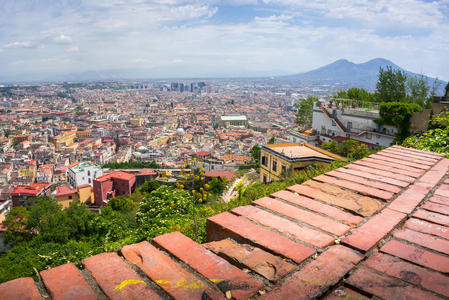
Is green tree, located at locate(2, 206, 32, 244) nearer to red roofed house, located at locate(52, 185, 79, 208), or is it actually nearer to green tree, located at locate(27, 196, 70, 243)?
green tree, located at locate(27, 196, 70, 243)

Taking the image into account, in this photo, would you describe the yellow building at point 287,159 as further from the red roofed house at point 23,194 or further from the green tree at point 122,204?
the red roofed house at point 23,194

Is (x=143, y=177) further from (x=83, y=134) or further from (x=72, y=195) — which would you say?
(x=83, y=134)

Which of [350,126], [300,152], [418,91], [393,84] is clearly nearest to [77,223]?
[300,152]

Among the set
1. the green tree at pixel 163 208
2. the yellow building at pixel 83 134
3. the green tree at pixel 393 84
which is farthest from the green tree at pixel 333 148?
the yellow building at pixel 83 134

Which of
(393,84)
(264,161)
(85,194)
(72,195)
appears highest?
(393,84)

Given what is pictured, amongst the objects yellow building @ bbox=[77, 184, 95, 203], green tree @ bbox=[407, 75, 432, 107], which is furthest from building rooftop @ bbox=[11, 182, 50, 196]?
green tree @ bbox=[407, 75, 432, 107]

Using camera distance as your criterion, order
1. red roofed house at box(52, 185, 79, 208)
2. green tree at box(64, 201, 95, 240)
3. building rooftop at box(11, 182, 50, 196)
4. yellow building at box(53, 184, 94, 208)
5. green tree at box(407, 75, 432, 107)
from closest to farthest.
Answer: green tree at box(64, 201, 95, 240) → green tree at box(407, 75, 432, 107) → red roofed house at box(52, 185, 79, 208) → yellow building at box(53, 184, 94, 208) → building rooftop at box(11, 182, 50, 196)
